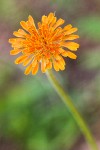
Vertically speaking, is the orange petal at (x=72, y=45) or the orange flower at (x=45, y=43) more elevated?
the orange flower at (x=45, y=43)

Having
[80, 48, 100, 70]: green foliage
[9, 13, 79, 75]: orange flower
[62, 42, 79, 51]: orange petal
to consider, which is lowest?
[62, 42, 79, 51]: orange petal

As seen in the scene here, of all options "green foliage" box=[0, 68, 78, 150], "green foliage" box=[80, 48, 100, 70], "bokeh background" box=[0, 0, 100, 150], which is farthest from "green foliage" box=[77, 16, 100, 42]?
"green foliage" box=[0, 68, 78, 150]

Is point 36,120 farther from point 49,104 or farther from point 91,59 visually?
point 91,59

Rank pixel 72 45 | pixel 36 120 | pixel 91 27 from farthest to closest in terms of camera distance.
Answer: pixel 36 120
pixel 91 27
pixel 72 45

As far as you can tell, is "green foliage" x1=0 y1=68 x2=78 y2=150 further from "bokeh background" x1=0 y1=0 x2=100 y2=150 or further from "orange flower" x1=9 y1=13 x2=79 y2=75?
"orange flower" x1=9 y1=13 x2=79 y2=75

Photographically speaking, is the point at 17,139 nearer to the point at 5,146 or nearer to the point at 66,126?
the point at 5,146

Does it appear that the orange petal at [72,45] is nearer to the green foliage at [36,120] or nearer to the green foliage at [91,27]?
the green foliage at [91,27]

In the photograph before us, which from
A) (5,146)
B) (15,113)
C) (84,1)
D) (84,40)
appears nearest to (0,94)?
(15,113)

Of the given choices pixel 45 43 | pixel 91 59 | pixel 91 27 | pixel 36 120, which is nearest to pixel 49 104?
pixel 36 120

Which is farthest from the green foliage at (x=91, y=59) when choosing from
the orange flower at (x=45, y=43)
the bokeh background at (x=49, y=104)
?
the orange flower at (x=45, y=43)
